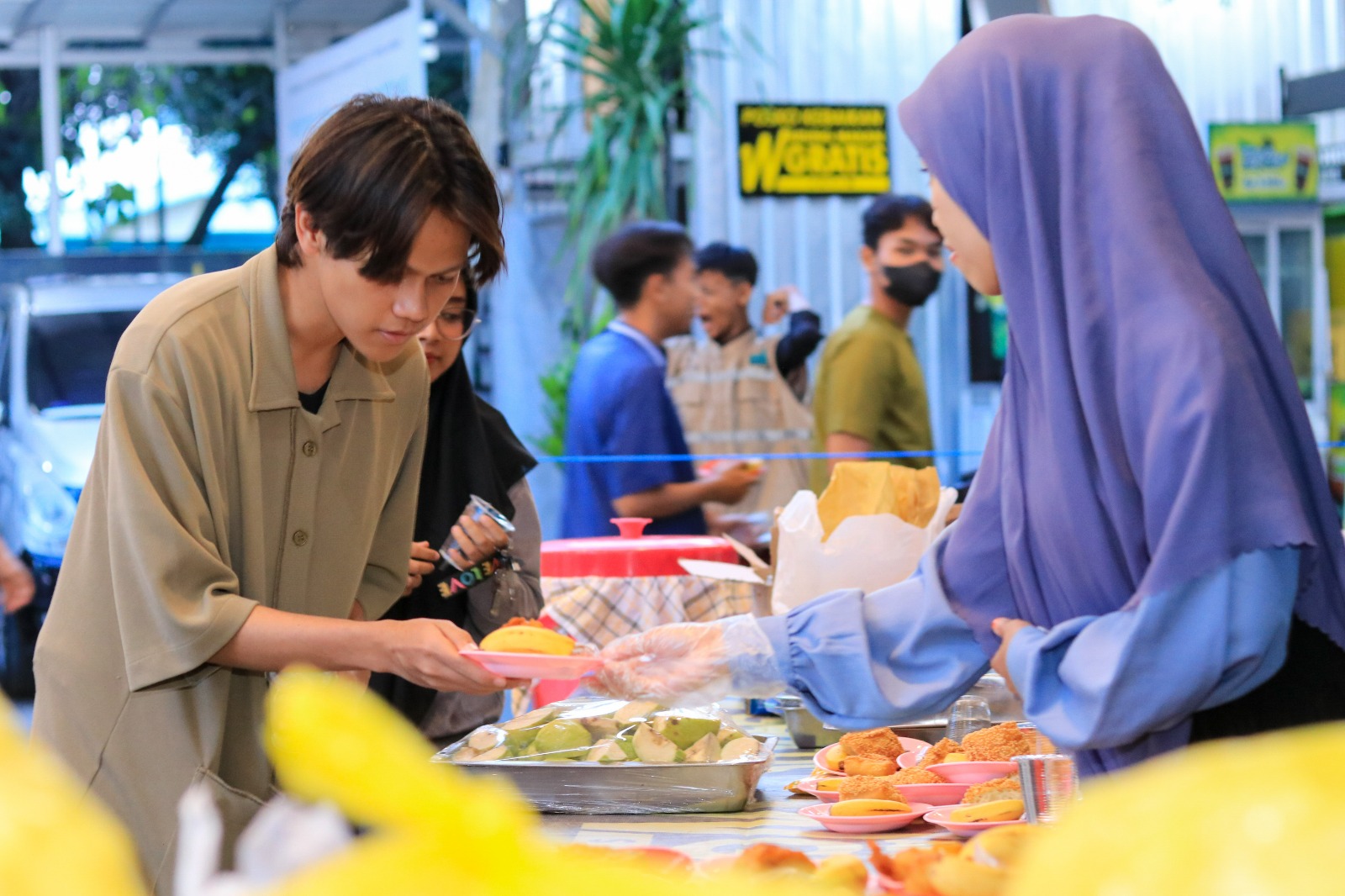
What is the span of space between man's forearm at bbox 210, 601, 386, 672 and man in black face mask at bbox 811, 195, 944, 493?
2.37 m

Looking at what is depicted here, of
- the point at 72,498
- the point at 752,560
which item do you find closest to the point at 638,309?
the point at 752,560

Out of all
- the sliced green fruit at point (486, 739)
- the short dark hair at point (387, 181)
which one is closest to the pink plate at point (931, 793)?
the sliced green fruit at point (486, 739)

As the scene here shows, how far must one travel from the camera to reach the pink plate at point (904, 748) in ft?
5.66

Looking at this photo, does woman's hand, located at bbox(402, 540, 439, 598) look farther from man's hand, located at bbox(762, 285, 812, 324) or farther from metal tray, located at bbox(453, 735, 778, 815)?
man's hand, located at bbox(762, 285, 812, 324)

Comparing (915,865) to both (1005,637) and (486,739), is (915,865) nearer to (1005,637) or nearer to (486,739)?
(1005,637)

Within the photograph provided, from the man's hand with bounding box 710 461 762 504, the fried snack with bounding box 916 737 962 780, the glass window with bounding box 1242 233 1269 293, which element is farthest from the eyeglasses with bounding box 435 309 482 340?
the glass window with bounding box 1242 233 1269 293

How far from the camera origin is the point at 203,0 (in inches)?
286

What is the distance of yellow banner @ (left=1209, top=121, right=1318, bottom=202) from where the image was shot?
5793 millimetres

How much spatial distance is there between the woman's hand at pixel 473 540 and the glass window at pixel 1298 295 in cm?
480

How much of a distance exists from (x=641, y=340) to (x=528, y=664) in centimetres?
218

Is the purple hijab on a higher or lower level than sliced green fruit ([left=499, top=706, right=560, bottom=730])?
higher

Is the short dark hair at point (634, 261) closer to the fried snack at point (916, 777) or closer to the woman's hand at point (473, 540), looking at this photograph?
the woman's hand at point (473, 540)

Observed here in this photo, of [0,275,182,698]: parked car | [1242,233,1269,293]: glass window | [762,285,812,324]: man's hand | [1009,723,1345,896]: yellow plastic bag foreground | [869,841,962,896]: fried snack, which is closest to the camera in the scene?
[1009,723,1345,896]: yellow plastic bag foreground

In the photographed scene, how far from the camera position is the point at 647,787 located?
1.59m
